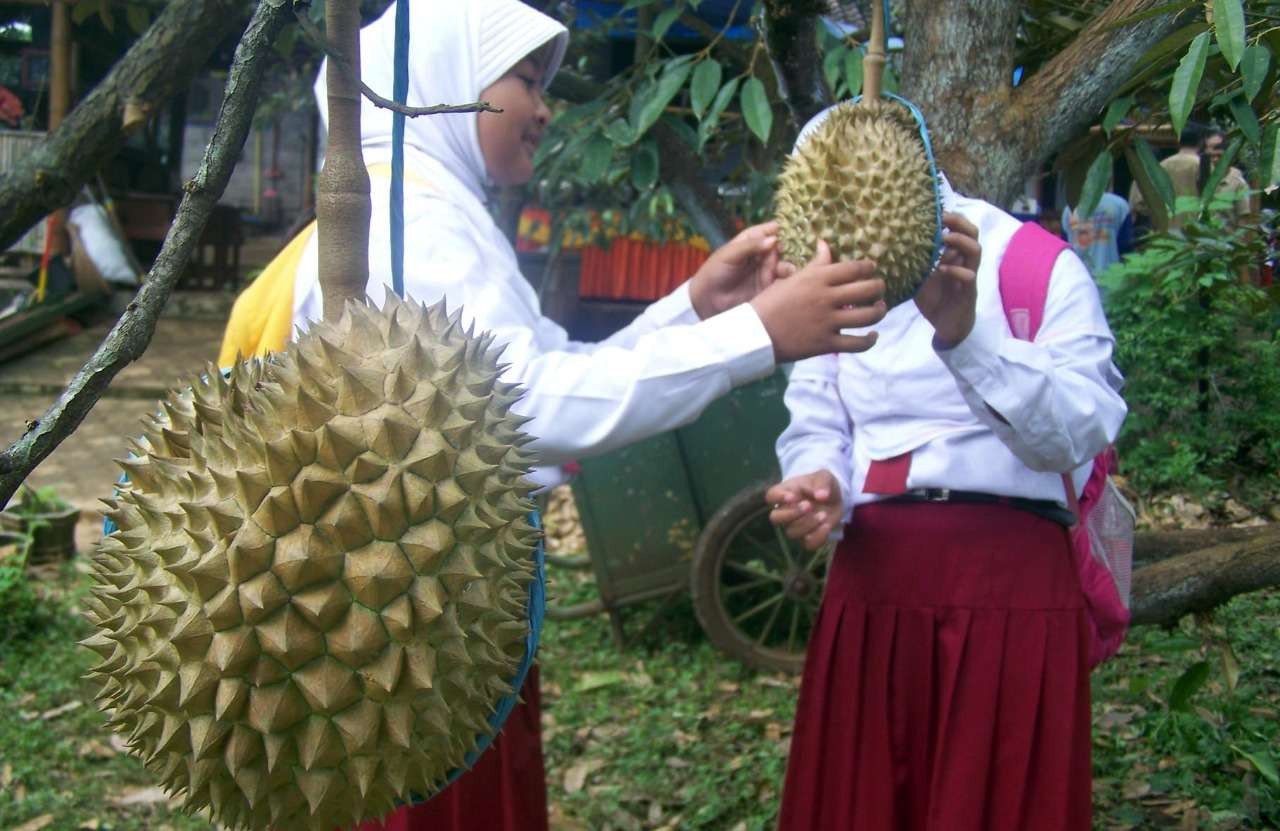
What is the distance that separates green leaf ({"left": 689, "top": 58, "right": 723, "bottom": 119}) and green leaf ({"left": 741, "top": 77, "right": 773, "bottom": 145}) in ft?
0.23

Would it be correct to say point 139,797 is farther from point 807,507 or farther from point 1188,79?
point 1188,79

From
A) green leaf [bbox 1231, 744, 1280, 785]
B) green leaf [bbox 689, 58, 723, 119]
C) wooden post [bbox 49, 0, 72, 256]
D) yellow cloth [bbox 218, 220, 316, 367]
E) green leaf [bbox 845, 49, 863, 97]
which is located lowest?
green leaf [bbox 1231, 744, 1280, 785]

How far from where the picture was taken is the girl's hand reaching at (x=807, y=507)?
6.41 ft

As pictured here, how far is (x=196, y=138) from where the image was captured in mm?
14484

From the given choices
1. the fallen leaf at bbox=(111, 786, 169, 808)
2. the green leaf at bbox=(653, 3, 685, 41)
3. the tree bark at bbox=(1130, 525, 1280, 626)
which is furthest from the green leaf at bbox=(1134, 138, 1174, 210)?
the fallen leaf at bbox=(111, 786, 169, 808)

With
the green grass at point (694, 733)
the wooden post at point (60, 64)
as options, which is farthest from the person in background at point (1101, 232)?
the wooden post at point (60, 64)

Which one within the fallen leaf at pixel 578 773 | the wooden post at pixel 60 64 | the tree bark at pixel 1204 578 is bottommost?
the fallen leaf at pixel 578 773

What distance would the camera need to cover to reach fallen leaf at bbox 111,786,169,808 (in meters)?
3.28

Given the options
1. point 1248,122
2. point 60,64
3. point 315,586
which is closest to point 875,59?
point 1248,122

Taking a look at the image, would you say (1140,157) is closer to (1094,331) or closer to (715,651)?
(1094,331)

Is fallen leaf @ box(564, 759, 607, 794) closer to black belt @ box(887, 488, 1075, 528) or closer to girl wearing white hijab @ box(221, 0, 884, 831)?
girl wearing white hijab @ box(221, 0, 884, 831)

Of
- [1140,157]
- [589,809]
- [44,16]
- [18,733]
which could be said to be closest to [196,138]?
[44,16]

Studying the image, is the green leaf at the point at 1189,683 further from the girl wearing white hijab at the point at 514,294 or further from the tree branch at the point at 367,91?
the tree branch at the point at 367,91

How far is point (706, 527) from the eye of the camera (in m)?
4.23
